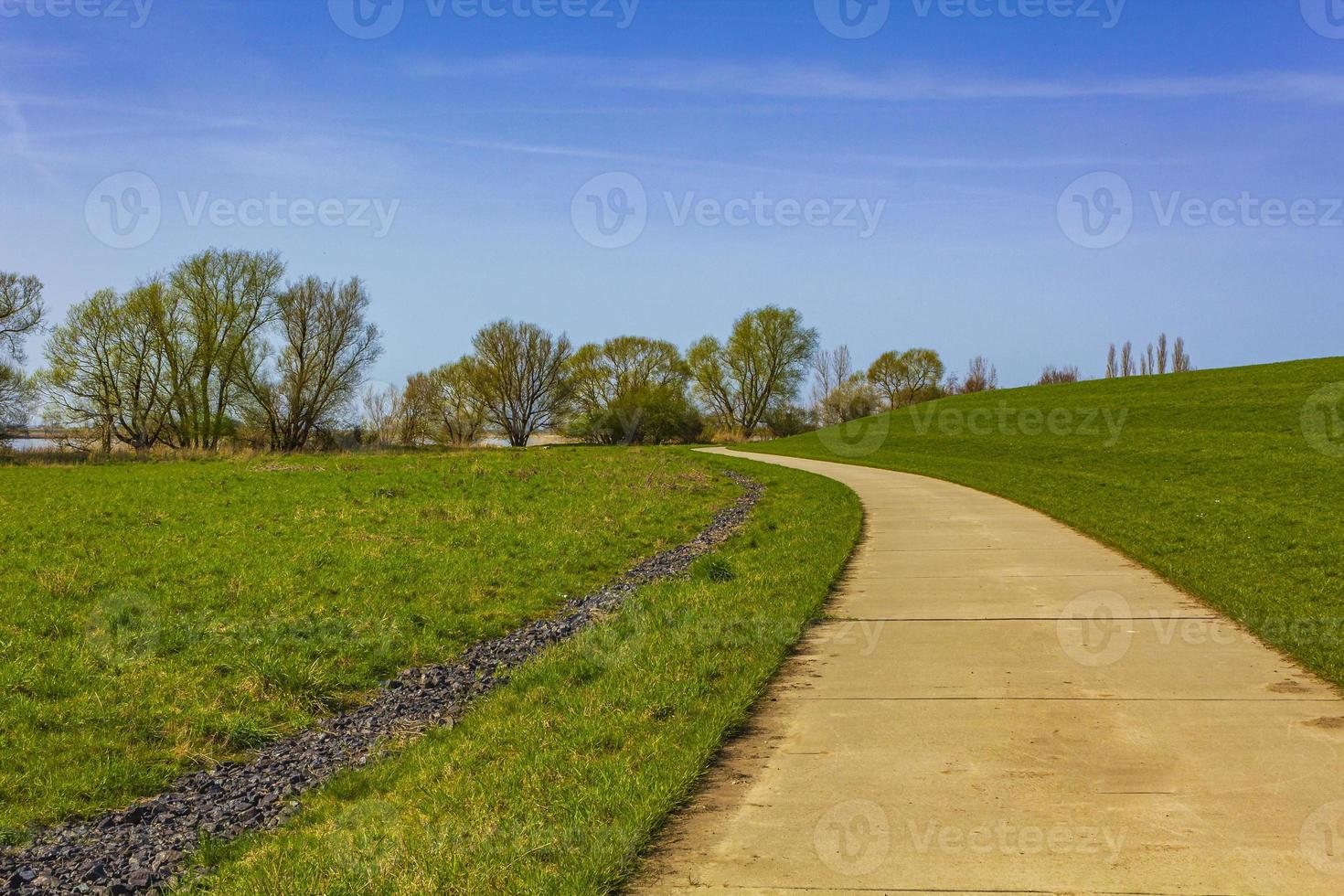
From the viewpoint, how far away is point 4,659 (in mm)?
7844

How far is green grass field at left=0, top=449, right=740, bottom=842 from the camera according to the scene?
21.6ft

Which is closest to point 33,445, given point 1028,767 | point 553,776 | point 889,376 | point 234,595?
point 234,595

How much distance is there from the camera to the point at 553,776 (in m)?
5.07

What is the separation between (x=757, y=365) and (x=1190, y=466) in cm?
5681

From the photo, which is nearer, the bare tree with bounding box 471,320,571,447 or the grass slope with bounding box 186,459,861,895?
the grass slope with bounding box 186,459,861,895

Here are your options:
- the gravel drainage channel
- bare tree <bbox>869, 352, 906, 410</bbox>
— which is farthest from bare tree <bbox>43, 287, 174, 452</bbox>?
bare tree <bbox>869, 352, 906, 410</bbox>

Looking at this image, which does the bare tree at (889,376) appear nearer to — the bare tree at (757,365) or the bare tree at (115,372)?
the bare tree at (757,365)

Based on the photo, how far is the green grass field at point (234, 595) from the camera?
659cm

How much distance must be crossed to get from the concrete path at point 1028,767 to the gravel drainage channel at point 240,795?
109 inches

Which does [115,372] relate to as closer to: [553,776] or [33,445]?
[33,445]

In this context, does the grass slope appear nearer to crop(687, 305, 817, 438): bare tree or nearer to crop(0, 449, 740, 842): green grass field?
crop(0, 449, 740, 842): green grass field

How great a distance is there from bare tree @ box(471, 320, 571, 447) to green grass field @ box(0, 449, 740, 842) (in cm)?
5252

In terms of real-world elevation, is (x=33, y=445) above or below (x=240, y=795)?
above

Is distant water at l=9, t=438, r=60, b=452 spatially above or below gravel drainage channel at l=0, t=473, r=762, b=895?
above
